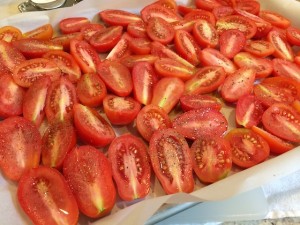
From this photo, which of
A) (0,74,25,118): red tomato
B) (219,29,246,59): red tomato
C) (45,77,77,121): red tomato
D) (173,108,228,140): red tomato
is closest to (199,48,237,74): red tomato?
(219,29,246,59): red tomato

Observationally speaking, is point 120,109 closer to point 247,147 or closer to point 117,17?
point 247,147

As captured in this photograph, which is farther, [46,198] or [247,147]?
[247,147]

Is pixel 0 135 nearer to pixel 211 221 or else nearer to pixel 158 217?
pixel 158 217

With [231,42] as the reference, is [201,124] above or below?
below

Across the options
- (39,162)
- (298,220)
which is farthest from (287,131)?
(39,162)

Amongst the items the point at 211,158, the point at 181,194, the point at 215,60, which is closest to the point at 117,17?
the point at 215,60

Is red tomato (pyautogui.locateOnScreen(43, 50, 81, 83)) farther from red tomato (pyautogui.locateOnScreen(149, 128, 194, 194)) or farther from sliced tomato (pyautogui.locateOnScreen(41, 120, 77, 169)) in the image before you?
red tomato (pyautogui.locateOnScreen(149, 128, 194, 194))

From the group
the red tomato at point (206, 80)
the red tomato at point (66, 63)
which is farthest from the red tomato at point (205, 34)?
the red tomato at point (66, 63)
